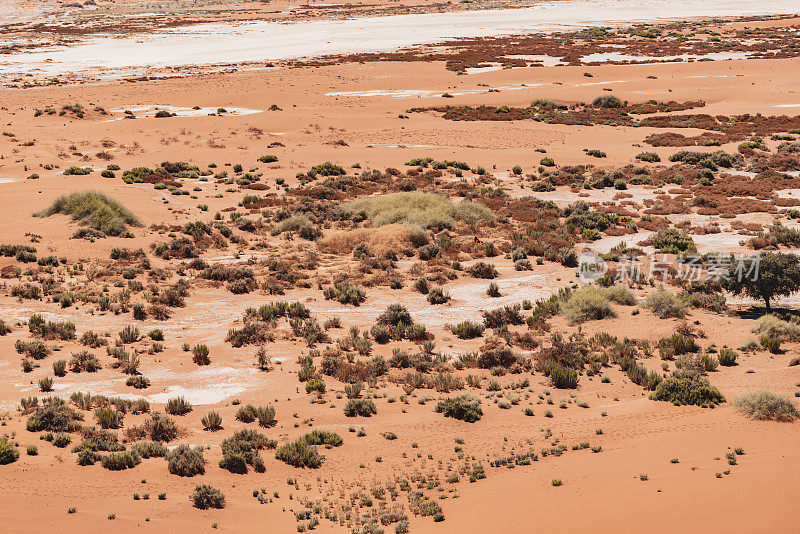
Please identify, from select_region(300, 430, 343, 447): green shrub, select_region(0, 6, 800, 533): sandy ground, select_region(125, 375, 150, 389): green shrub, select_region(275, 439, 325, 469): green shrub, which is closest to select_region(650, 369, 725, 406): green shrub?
select_region(0, 6, 800, 533): sandy ground

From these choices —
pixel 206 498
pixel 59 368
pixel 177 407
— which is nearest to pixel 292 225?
pixel 59 368

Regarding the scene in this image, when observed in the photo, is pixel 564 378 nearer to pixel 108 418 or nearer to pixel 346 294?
pixel 346 294

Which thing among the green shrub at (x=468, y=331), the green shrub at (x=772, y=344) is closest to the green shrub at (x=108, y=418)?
the green shrub at (x=468, y=331)

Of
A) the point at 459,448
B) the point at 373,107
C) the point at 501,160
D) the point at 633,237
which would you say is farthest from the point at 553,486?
the point at 373,107

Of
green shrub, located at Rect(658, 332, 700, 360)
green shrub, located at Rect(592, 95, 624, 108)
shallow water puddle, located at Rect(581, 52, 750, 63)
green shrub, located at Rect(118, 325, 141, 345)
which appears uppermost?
shallow water puddle, located at Rect(581, 52, 750, 63)

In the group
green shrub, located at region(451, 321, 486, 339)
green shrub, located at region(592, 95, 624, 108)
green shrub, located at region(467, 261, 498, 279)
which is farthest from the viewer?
green shrub, located at region(592, 95, 624, 108)

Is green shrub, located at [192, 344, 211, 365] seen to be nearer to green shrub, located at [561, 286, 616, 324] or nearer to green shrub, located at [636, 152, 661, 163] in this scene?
green shrub, located at [561, 286, 616, 324]
